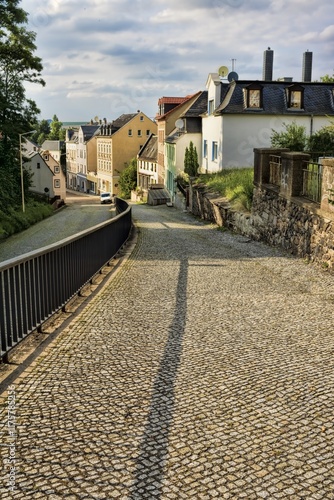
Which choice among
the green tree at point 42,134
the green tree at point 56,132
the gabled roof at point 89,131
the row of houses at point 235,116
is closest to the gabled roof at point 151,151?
the row of houses at point 235,116

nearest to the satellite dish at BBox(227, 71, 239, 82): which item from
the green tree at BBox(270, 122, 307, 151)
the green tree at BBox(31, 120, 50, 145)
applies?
the green tree at BBox(270, 122, 307, 151)

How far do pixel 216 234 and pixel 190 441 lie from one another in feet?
50.8

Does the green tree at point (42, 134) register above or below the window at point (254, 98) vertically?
above

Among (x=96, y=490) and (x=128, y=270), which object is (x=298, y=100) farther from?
(x=96, y=490)

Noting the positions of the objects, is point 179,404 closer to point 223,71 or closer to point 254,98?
point 254,98

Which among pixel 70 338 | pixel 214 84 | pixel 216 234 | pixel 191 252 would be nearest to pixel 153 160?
pixel 214 84

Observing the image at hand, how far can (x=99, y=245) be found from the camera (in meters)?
10.1

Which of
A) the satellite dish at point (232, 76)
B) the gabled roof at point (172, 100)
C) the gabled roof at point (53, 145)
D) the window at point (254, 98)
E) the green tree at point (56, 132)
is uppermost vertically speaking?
the green tree at point (56, 132)

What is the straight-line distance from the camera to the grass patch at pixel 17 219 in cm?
3275

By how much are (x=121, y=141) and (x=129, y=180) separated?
11.0 m

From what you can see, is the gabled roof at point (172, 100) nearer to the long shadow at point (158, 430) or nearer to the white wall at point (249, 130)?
the white wall at point (249, 130)

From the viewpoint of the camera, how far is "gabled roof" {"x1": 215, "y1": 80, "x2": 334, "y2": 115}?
1379 inches

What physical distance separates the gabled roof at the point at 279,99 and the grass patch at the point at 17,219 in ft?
49.7

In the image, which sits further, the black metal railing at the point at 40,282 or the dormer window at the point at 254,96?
the dormer window at the point at 254,96
